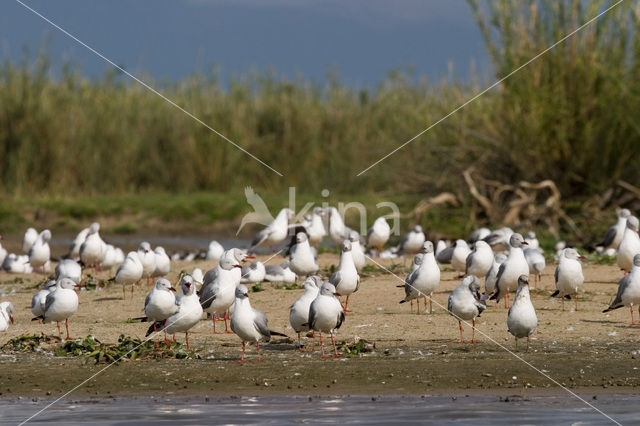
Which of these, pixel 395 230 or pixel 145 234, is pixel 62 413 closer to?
pixel 395 230

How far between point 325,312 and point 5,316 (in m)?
3.93

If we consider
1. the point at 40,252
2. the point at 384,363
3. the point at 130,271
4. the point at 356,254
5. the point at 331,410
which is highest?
the point at 40,252

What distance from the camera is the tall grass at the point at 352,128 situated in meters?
20.3

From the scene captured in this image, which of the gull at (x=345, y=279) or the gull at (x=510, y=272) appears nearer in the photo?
the gull at (x=510, y=272)

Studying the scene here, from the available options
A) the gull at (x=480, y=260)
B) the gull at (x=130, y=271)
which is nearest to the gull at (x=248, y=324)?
the gull at (x=480, y=260)

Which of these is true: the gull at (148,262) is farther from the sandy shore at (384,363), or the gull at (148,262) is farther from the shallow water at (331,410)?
the shallow water at (331,410)

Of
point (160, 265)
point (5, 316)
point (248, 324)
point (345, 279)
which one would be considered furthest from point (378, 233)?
point (248, 324)

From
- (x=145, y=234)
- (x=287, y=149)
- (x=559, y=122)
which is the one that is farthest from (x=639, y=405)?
(x=287, y=149)

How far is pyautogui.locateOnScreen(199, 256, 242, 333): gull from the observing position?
11.6 m

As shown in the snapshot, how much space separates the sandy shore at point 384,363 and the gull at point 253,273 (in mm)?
1809

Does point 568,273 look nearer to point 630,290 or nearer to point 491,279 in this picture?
point 491,279

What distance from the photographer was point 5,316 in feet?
39.8

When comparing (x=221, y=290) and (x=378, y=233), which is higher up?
(x=378, y=233)

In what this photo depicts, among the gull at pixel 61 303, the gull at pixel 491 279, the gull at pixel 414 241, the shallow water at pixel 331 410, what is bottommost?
the shallow water at pixel 331 410
